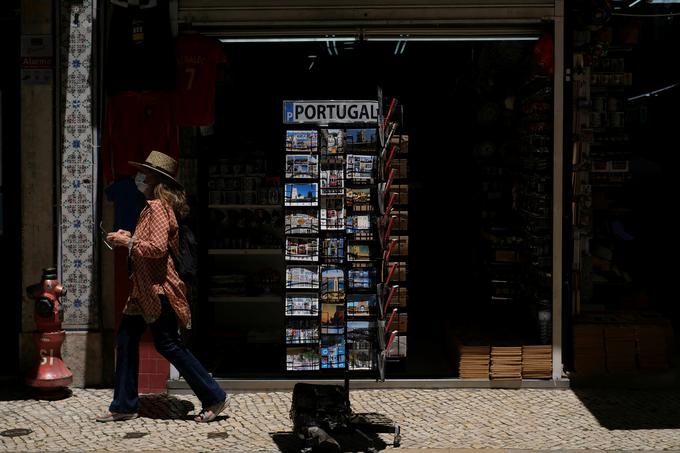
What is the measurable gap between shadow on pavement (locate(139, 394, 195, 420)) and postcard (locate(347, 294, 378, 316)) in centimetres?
163

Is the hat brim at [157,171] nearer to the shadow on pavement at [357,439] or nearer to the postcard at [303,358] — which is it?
the postcard at [303,358]

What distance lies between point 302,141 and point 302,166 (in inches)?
8.8

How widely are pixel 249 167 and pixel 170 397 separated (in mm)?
2570

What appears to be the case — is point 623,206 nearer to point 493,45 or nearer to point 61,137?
point 493,45

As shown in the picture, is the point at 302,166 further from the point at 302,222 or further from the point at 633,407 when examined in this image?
the point at 633,407

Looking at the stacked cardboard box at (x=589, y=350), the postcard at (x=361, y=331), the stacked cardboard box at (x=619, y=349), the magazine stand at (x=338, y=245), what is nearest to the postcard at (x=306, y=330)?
the magazine stand at (x=338, y=245)

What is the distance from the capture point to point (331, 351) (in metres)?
8.18

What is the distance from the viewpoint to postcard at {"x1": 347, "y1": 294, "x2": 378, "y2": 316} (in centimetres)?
812

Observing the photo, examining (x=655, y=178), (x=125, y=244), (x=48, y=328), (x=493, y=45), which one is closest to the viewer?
(x=125, y=244)

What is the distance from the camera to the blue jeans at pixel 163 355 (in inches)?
279

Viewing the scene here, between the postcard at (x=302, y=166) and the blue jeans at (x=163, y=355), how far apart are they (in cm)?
176

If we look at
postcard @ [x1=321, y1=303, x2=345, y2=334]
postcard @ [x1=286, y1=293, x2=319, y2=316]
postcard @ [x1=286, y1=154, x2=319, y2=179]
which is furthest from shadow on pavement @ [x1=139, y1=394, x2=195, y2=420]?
postcard @ [x1=286, y1=154, x2=319, y2=179]

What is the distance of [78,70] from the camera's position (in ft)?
27.0

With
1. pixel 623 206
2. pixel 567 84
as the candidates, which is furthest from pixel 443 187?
pixel 567 84
